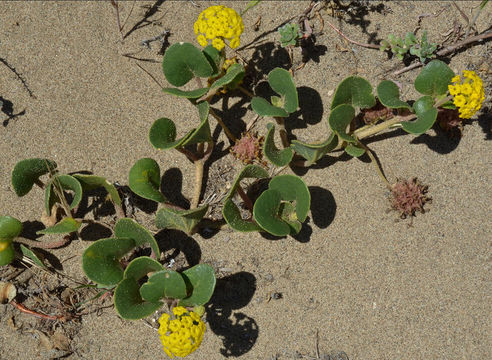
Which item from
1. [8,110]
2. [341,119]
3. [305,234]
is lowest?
[305,234]

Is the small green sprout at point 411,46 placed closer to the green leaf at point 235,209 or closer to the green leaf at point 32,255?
the green leaf at point 235,209

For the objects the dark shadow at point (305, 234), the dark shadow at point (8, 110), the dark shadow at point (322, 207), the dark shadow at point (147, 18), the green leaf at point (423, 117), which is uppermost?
the dark shadow at point (147, 18)

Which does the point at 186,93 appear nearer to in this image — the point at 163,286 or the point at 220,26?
the point at 220,26

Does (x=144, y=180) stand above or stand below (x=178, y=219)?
above

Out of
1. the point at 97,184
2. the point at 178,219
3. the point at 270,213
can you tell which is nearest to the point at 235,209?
the point at 270,213

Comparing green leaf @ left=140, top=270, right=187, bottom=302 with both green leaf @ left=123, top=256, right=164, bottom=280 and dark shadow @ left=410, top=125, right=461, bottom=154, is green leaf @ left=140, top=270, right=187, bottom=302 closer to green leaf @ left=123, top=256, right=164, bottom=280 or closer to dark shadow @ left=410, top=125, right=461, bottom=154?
green leaf @ left=123, top=256, right=164, bottom=280

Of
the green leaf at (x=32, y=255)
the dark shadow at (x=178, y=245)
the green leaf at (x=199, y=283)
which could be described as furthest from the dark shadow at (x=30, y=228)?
the green leaf at (x=199, y=283)
